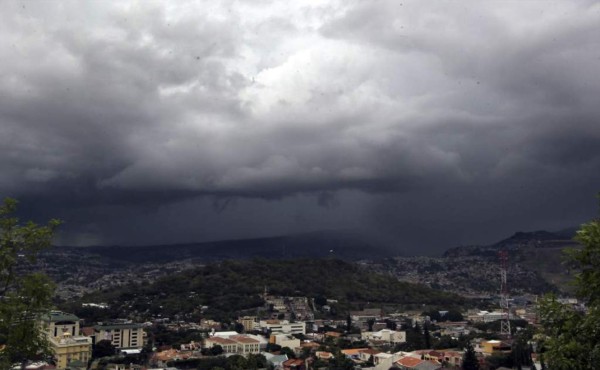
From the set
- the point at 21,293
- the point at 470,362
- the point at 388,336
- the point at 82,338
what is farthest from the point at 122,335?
the point at 21,293

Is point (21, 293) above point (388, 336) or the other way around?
above

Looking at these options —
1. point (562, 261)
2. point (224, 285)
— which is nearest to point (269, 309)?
point (224, 285)

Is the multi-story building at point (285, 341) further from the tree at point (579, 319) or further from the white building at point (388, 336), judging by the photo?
the tree at point (579, 319)

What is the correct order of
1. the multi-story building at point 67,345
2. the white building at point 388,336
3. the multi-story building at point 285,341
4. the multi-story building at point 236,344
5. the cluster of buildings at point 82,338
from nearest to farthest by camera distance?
the multi-story building at point 67,345, the cluster of buildings at point 82,338, the multi-story building at point 236,344, the multi-story building at point 285,341, the white building at point 388,336

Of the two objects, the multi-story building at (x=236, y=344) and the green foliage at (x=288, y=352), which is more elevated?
the multi-story building at (x=236, y=344)

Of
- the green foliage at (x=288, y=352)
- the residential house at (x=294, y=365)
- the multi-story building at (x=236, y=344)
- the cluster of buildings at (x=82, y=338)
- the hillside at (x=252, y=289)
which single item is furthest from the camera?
the hillside at (x=252, y=289)

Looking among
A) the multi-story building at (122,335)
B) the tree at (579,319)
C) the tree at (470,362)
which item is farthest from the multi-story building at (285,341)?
the tree at (579,319)

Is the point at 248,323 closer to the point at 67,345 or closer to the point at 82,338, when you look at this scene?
the point at 82,338
